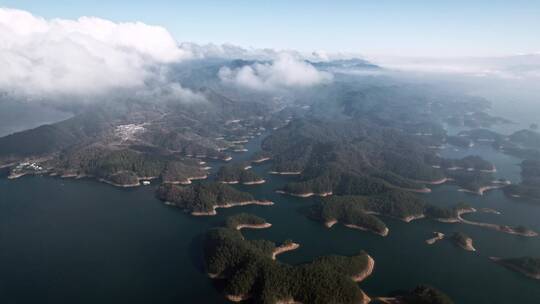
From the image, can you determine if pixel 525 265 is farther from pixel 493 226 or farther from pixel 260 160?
pixel 260 160

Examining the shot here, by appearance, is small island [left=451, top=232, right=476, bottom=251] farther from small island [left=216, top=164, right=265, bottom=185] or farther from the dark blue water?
small island [left=216, top=164, right=265, bottom=185]

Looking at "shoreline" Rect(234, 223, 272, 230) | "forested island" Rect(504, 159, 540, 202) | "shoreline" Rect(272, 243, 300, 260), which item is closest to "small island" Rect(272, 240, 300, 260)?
"shoreline" Rect(272, 243, 300, 260)

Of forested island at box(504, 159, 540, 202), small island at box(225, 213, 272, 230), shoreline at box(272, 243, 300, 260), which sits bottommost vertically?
forested island at box(504, 159, 540, 202)

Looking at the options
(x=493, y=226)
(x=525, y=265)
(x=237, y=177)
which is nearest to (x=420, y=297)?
(x=525, y=265)

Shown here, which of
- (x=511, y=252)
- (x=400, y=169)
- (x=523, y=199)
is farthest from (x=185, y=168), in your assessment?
(x=523, y=199)

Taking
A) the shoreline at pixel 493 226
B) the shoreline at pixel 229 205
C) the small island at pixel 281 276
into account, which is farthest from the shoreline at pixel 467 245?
the shoreline at pixel 229 205

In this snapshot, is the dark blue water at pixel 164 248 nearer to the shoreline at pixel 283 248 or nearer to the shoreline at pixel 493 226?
the shoreline at pixel 283 248

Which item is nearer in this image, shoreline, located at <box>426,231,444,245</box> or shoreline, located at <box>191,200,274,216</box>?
shoreline, located at <box>426,231,444,245</box>
